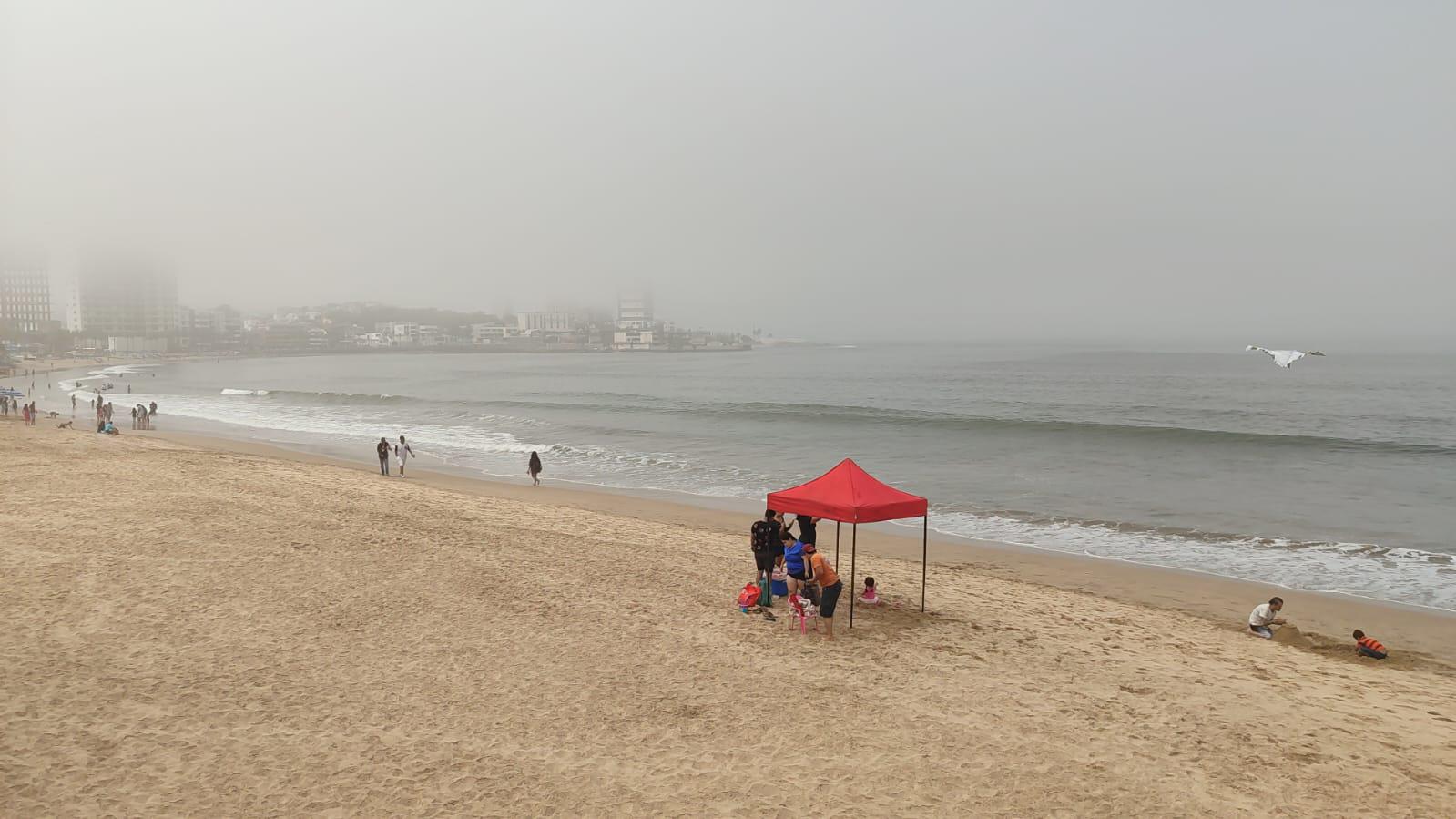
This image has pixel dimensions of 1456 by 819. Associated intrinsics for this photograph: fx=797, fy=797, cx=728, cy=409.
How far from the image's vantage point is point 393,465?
25.0 meters

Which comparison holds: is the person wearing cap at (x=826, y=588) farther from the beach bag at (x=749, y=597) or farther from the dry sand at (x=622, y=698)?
the beach bag at (x=749, y=597)

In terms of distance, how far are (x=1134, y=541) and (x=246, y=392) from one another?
66.0m

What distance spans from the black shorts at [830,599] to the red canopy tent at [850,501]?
0.22m

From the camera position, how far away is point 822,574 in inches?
349

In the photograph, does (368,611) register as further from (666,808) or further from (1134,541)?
(1134,541)

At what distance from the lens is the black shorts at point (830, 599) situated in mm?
8734

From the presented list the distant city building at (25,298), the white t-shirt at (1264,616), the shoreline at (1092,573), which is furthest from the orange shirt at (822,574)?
the distant city building at (25,298)

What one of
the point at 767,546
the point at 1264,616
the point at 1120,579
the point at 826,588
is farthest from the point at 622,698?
the point at 1120,579

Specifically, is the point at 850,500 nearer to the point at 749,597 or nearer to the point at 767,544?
the point at 767,544

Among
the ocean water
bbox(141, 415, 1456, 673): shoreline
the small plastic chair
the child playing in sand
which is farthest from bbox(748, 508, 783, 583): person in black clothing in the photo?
the ocean water

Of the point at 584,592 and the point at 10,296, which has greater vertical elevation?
the point at 10,296

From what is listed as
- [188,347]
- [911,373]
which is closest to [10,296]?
[188,347]

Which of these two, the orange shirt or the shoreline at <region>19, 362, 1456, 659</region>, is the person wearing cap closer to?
the orange shirt

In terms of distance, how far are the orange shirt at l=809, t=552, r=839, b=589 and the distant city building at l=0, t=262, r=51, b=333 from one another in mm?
218732
